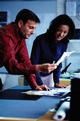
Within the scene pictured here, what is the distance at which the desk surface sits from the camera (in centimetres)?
146

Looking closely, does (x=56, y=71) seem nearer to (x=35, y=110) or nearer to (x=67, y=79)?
(x=67, y=79)

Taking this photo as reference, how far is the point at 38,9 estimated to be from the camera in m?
5.62

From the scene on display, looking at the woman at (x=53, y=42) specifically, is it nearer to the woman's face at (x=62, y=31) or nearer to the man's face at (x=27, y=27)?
the woman's face at (x=62, y=31)

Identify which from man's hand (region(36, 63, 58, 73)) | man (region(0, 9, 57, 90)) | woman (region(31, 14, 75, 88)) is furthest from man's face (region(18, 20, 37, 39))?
woman (region(31, 14, 75, 88))

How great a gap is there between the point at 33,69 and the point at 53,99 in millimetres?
314

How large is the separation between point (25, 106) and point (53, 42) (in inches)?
52.4

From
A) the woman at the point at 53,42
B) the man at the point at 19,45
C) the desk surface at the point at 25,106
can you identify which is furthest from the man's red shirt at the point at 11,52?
the woman at the point at 53,42

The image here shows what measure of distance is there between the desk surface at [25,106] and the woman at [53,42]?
2.30ft

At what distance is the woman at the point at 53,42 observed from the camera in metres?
2.72

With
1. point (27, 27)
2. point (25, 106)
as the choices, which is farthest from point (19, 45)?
point (25, 106)

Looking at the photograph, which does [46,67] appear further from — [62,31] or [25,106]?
[62,31]

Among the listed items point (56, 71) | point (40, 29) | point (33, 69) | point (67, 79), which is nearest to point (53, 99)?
point (33, 69)

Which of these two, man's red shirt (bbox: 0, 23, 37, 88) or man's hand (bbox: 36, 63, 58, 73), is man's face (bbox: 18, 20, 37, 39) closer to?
man's red shirt (bbox: 0, 23, 37, 88)

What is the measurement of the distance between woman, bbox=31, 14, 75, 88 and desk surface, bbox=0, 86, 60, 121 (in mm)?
702
